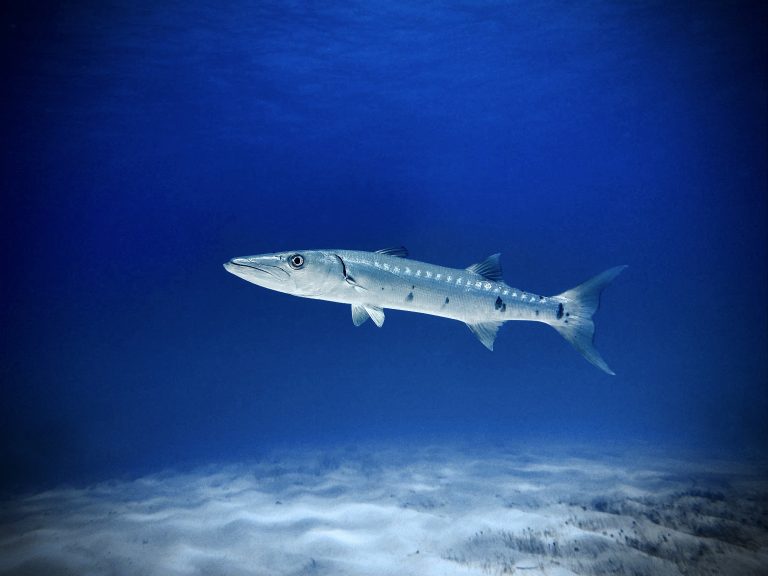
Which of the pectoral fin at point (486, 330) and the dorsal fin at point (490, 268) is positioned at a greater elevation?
the dorsal fin at point (490, 268)

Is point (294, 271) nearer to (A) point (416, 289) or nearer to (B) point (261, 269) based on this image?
(B) point (261, 269)

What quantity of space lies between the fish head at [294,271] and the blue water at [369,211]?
11436mm

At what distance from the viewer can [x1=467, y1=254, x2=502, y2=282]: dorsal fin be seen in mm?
4922

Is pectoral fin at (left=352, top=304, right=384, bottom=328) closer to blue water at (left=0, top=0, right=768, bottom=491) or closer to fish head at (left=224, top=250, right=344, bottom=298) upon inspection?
fish head at (left=224, top=250, right=344, bottom=298)

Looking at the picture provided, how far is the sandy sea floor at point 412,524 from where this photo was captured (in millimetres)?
4016

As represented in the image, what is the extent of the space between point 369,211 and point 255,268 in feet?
85.9

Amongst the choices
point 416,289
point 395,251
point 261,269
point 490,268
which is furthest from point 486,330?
point 261,269

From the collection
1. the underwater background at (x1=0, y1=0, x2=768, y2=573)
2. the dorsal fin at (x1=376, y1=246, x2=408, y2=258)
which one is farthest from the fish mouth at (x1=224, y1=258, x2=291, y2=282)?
the underwater background at (x1=0, y1=0, x2=768, y2=573)

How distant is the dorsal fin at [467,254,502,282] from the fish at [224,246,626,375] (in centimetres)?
1

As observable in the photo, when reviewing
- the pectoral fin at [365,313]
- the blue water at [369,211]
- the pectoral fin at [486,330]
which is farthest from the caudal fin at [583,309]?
the blue water at [369,211]

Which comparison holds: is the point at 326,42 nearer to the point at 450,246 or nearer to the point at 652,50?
the point at 652,50

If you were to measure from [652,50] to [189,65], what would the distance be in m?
18.1

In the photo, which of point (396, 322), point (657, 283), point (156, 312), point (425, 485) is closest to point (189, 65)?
point (425, 485)

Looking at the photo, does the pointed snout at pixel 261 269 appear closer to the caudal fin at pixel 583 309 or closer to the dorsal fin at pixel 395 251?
the dorsal fin at pixel 395 251
